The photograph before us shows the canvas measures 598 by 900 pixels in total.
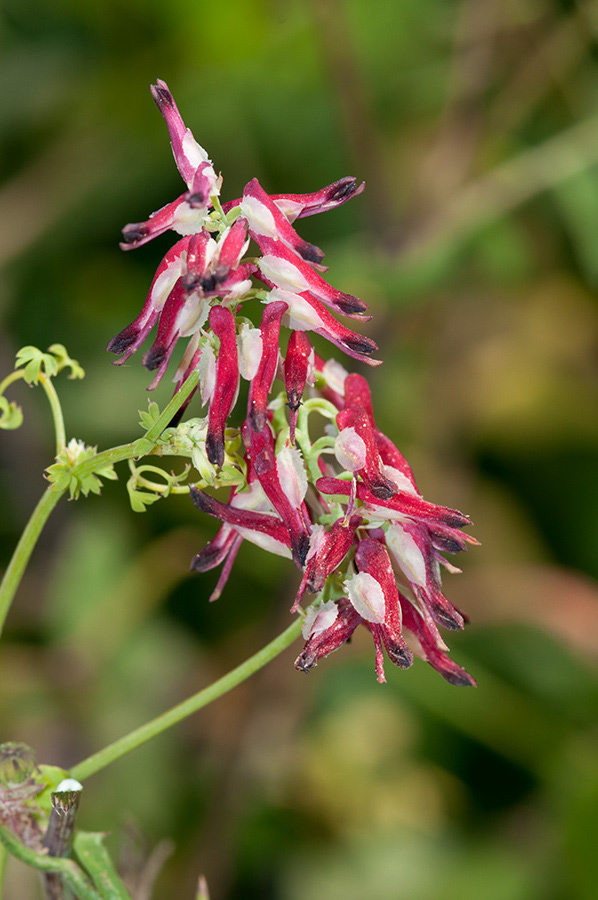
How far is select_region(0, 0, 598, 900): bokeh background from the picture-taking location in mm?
2023

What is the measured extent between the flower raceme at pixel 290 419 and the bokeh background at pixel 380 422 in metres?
1.27

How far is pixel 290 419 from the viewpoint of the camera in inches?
25.2

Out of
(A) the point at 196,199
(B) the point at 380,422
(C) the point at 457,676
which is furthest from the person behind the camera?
(B) the point at 380,422

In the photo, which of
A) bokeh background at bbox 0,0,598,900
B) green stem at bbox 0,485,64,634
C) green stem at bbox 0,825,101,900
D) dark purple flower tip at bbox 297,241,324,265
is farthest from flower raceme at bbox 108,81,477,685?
bokeh background at bbox 0,0,598,900

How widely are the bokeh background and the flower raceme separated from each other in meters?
1.27

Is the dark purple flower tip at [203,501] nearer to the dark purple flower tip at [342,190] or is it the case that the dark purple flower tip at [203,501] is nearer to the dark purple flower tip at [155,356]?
the dark purple flower tip at [155,356]

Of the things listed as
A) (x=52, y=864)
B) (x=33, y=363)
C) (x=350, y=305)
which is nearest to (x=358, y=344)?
(x=350, y=305)

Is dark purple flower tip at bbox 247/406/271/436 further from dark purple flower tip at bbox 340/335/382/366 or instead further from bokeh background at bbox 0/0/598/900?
bokeh background at bbox 0/0/598/900

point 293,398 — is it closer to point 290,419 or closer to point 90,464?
point 290,419

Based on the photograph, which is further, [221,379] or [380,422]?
[380,422]

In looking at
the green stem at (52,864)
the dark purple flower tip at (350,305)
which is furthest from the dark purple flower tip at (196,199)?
the green stem at (52,864)

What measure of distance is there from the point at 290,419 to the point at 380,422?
1695 mm

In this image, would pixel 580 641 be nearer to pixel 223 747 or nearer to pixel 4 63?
pixel 223 747

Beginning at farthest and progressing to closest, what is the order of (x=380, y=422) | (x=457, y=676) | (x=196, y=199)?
(x=380, y=422)
(x=457, y=676)
(x=196, y=199)
